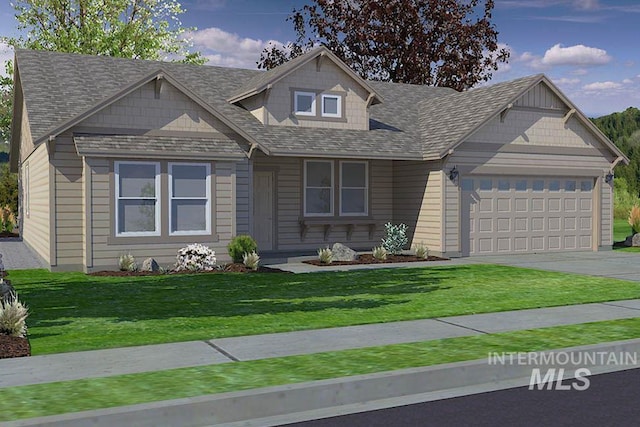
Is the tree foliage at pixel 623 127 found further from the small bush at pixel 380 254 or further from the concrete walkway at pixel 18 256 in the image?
the concrete walkway at pixel 18 256

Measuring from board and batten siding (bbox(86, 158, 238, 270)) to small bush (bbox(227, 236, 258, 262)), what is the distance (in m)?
0.39

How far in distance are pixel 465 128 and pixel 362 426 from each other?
16691 millimetres

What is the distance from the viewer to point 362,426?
6004 millimetres

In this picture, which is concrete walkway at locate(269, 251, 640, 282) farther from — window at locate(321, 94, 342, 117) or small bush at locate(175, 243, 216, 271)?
window at locate(321, 94, 342, 117)

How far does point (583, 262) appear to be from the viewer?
19.8 m

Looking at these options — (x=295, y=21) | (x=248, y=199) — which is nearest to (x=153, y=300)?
(x=248, y=199)

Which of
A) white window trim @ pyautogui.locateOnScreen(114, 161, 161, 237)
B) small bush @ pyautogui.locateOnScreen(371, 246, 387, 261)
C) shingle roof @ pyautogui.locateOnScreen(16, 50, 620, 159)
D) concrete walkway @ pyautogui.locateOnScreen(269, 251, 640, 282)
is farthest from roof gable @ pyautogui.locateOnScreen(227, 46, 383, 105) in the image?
small bush @ pyautogui.locateOnScreen(371, 246, 387, 261)

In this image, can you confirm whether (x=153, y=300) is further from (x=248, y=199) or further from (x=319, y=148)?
(x=319, y=148)

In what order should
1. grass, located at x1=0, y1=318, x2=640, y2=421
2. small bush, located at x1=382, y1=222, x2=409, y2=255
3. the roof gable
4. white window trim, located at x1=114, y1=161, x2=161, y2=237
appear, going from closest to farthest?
grass, located at x1=0, y1=318, x2=640, y2=421, white window trim, located at x1=114, y1=161, x2=161, y2=237, small bush, located at x1=382, y1=222, x2=409, y2=255, the roof gable

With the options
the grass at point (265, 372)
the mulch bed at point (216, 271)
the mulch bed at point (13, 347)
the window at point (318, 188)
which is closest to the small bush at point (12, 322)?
the mulch bed at point (13, 347)

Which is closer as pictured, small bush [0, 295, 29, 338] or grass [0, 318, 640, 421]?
grass [0, 318, 640, 421]

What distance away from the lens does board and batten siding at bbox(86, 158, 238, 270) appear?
16.8 meters

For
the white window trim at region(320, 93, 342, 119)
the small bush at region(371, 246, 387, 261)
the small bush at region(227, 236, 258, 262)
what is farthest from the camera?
the white window trim at region(320, 93, 342, 119)

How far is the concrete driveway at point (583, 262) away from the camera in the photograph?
672 inches
